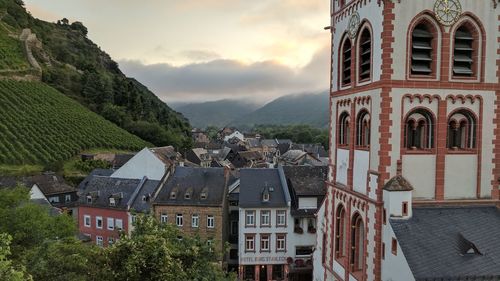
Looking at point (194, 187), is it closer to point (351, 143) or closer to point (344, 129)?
point (344, 129)

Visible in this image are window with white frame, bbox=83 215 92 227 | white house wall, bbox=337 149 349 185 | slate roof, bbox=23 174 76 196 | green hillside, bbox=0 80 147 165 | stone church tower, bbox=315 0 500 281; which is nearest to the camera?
stone church tower, bbox=315 0 500 281

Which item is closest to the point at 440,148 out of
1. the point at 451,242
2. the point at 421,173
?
the point at 421,173

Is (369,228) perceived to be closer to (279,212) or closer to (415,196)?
(415,196)

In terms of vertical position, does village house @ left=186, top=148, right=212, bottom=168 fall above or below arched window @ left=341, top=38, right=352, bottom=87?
below

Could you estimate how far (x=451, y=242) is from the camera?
658 inches

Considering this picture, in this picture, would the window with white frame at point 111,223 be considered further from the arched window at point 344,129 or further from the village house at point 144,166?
the arched window at point 344,129

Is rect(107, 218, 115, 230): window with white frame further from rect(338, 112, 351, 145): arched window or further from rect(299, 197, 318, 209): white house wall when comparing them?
rect(338, 112, 351, 145): arched window

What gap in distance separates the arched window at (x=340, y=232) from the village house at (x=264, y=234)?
1758cm

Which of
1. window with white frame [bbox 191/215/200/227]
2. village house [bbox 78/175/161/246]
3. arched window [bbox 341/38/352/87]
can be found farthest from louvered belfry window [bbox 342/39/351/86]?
village house [bbox 78/175/161/246]

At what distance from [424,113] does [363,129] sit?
277 cm

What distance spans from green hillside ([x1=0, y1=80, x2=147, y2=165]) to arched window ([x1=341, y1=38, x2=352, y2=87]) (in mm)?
63928

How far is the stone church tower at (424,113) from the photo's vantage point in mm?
17766

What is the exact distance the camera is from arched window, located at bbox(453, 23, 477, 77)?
18547 millimetres

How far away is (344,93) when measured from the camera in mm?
21844
